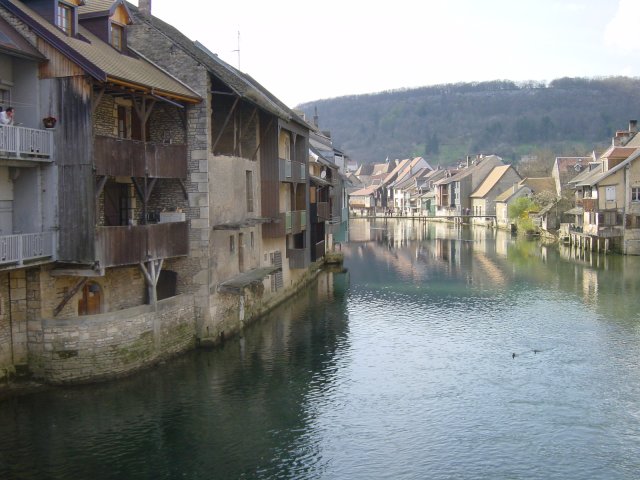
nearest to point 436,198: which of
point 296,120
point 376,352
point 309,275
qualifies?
point 309,275

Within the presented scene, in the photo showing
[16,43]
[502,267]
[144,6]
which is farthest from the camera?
[502,267]

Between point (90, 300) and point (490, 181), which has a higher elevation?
point (490, 181)

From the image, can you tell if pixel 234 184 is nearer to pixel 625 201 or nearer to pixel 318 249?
pixel 318 249

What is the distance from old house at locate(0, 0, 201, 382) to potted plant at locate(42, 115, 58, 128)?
0.13m

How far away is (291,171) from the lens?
35750 millimetres

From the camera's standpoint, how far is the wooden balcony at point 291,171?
34188 millimetres

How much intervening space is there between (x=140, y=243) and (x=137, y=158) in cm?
273

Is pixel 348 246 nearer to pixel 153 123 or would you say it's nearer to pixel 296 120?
pixel 296 120

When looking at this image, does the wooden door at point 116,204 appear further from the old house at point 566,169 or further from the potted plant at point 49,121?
the old house at point 566,169

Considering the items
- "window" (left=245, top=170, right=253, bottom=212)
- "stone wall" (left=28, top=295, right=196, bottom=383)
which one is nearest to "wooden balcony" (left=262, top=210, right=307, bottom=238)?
"window" (left=245, top=170, right=253, bottom=212)

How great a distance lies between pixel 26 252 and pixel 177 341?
697 centimetres

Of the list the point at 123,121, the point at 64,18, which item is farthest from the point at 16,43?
the point at 123,121

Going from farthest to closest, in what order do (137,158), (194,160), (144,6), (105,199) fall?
1. (144,6)
2. (194,160)
3. (105,199)
4. (137,158)

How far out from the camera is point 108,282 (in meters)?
23.5
